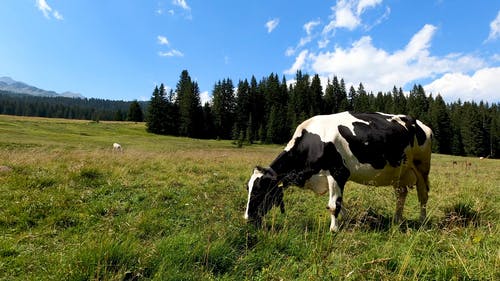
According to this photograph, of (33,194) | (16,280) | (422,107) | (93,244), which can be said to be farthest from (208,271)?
(422,107)

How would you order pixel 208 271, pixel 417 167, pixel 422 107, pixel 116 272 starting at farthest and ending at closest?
pixel 422 107 → pixel 417 167 → pixel 208 271 → pixel 116 272

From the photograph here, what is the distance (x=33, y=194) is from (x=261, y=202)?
4899mm

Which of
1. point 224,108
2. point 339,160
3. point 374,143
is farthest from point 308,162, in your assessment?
point 224,108

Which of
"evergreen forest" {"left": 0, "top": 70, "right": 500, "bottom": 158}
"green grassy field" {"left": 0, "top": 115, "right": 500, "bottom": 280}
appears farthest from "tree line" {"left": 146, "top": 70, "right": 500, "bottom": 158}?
"green grassy field" {"left": 0, "top": 115, "right": 500, "bottom": 280}

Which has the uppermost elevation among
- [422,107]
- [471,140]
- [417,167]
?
[422,107]

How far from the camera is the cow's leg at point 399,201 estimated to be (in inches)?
267

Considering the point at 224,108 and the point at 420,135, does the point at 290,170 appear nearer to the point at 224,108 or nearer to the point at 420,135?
the point at 420,135

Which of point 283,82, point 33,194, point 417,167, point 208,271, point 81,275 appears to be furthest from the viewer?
point 283,82

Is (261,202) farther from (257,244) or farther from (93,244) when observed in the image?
(93,244)

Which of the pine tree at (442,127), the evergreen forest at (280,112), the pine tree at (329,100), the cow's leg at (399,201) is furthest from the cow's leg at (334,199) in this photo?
the pine tree at (329,100)

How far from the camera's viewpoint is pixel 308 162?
258 inches

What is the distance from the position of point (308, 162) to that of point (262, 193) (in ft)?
3.71

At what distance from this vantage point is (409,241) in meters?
4.61

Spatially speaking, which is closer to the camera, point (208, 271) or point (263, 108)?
point (208, 271)
